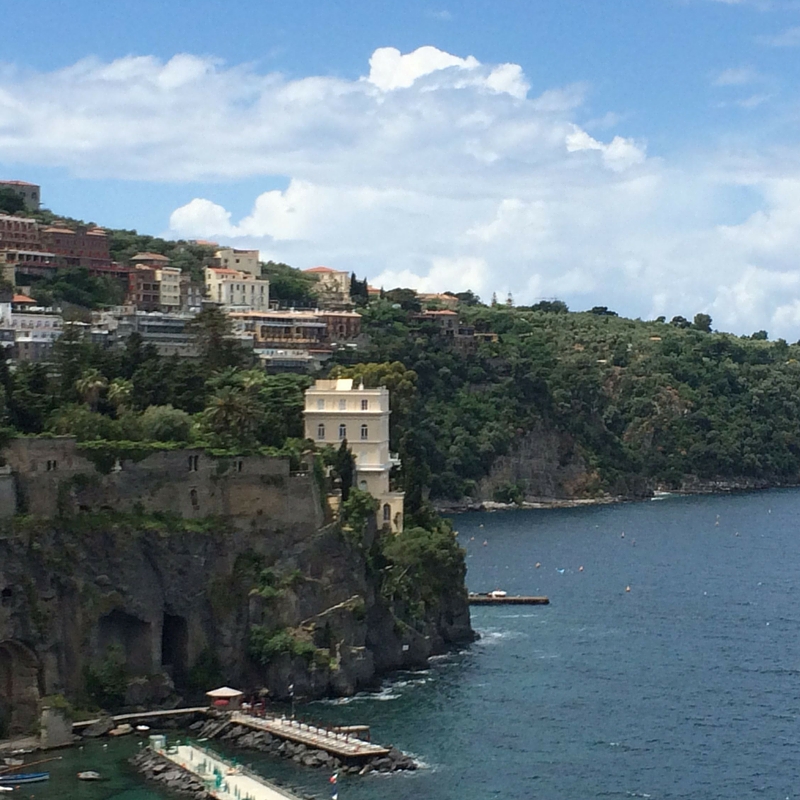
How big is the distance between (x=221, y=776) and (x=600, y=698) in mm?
24000

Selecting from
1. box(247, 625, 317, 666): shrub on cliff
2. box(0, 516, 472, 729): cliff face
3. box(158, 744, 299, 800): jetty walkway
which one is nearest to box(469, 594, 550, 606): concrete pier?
box(0, 516, 472, 729): cliff face

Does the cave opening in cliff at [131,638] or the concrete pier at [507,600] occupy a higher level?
the cave opening in cliff at [131,638]

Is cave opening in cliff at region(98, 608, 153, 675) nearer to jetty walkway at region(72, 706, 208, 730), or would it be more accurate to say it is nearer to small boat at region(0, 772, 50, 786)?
jetty walkway at region(72, 706, 208, 730)

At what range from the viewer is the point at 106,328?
468ft

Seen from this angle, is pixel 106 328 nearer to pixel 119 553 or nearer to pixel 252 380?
pixel 252 380

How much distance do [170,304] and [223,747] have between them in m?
100

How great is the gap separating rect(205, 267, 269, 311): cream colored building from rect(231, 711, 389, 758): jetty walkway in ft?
380

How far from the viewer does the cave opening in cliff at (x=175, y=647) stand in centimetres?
7979

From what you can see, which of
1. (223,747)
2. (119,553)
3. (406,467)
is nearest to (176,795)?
(223,747)

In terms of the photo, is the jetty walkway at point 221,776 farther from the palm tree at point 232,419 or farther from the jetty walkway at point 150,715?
the palm tree at point 232,419

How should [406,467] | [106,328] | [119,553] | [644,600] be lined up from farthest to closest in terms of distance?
1. [106,328]
2. [644,600]
3. [406,467]
4. [119,553]

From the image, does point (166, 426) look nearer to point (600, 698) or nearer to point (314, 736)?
point (314, 736)

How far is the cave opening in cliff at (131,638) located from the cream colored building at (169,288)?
297 ft

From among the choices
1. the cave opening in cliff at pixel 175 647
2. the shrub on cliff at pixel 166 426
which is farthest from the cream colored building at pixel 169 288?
the cave opening in cliff at pixel 175 647
